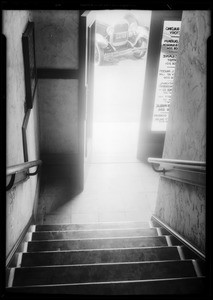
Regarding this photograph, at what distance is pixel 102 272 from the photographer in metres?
2.22

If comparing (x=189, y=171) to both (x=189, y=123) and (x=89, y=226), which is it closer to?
(x=189, y=123)

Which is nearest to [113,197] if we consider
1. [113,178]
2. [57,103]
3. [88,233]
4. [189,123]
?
[113,178]

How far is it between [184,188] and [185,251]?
552 mm

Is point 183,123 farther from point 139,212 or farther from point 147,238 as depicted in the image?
point 139,212

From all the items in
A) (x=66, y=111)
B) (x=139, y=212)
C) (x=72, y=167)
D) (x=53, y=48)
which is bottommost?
(x=139, y=212)

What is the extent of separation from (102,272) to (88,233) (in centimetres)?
101

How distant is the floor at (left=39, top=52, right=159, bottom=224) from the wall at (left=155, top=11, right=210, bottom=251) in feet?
4.47

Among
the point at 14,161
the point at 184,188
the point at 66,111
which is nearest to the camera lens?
the point at 14,161

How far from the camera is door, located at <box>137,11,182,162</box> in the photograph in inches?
177

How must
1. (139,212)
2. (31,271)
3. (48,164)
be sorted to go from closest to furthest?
(31,271) < (139,212) < (48,164)

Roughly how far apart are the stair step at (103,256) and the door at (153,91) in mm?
3042

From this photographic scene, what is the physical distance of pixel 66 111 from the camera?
4.93 metres

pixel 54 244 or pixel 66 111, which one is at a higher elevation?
pixel 66 111
